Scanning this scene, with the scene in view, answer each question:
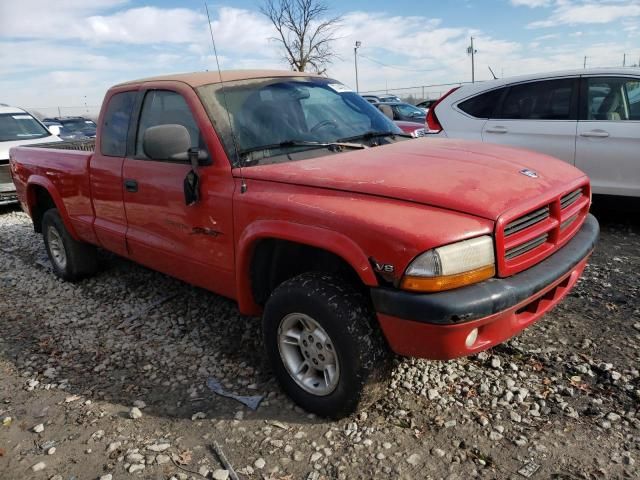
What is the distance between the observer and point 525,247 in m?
2.54

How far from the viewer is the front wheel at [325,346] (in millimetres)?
2506

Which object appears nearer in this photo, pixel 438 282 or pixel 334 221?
pixel 438 282

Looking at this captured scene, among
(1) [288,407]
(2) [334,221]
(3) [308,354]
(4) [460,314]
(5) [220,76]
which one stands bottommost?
(1) [288,407]

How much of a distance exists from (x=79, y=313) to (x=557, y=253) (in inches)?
148

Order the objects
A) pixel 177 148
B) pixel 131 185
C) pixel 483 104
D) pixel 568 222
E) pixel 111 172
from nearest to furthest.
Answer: pixel 568 222
pixel 177 148
pixel 131 185
pixel 111 172
pixel 483 104

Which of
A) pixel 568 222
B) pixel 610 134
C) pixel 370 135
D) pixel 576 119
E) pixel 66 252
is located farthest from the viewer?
pixel 576 119

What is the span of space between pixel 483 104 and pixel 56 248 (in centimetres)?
499

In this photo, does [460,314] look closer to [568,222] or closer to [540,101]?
[568,222]

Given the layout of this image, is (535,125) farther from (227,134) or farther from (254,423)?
(254,423)

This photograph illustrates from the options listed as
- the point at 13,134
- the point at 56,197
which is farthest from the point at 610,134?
the point at 13,134

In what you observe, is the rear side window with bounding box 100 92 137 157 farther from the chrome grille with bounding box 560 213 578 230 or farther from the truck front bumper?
the chrome grille with bounding box 560 213 578 230

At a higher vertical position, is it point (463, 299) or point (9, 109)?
point (9, 109)

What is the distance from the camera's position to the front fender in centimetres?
236

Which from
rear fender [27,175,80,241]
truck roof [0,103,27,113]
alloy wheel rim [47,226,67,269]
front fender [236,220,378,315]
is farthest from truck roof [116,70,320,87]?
truck roof [0,103,27,113]
